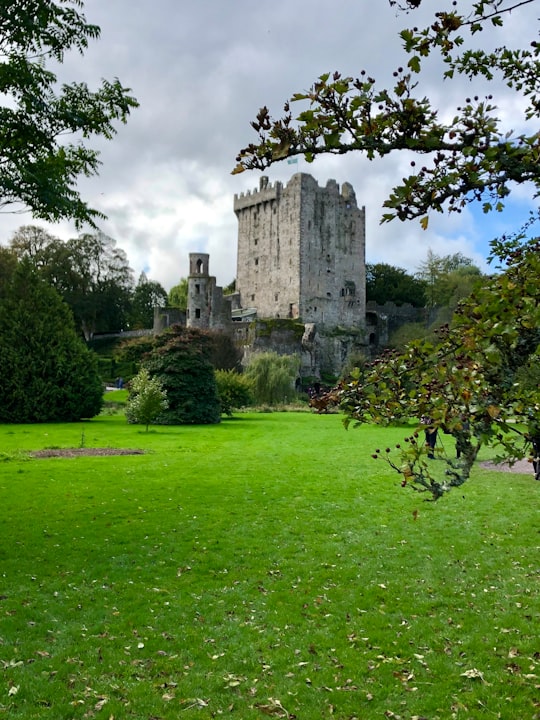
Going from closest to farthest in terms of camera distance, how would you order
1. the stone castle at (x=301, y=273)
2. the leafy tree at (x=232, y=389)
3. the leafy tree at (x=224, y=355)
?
the leafy tree at (x=232, y=389), the leafy tree at (x=224, y=355), the stone castle at (x=301, y=273)

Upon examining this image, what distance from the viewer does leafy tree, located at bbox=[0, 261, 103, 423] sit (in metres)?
27.8

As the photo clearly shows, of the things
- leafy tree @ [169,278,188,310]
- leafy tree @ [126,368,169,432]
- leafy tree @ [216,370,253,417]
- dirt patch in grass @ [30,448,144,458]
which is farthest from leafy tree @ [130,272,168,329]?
dirt patch in grass @ [30,448,144,458]

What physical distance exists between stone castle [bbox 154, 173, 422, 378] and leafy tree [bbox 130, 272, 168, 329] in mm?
13683

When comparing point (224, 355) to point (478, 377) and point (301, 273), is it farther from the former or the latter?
point (478, 377)

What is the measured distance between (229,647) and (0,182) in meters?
8.33

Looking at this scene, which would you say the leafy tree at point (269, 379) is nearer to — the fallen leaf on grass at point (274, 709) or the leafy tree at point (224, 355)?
the leafy tree at point (224, 355)

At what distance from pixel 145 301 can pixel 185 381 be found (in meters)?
59.2

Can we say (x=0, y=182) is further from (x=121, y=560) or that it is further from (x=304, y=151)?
(x=304, y=151)

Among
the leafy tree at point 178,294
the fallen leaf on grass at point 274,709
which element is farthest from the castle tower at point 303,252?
the fallen leaf on grass at point 274,709

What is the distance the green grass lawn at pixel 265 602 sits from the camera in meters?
4.86

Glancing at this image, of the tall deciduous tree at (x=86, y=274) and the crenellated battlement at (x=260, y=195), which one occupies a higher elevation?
the crenellated battlement at (x=260, y=195)

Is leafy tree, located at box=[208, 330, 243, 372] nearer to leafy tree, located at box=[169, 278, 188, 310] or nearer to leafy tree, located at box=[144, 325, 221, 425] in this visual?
leafy tree, located at box=[144, 325, 221, 425]

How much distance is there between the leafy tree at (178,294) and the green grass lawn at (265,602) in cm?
8138

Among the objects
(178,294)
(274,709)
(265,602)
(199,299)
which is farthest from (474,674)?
(178,294)
